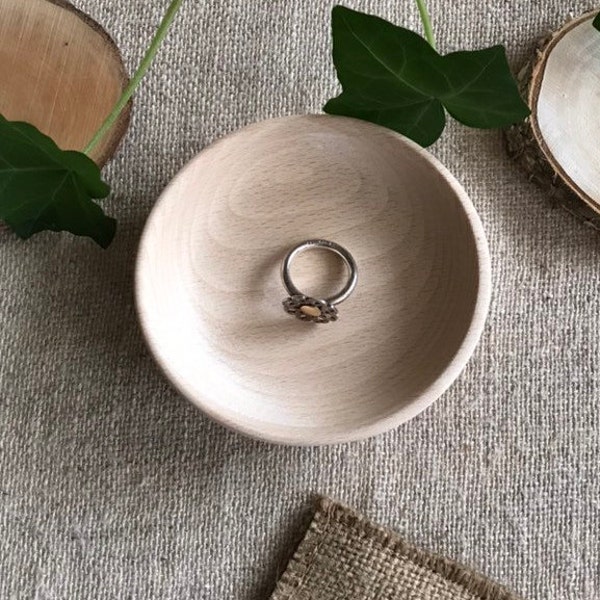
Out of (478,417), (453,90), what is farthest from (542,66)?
(478,417)

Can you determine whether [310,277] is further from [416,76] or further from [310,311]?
[416,76]

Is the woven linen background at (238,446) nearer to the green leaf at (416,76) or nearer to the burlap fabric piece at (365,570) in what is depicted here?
the burlap fabric piece at (365,570)

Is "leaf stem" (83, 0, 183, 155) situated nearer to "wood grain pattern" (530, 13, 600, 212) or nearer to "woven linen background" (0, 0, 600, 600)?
"woven linen background" (0, 0, 600, 600)

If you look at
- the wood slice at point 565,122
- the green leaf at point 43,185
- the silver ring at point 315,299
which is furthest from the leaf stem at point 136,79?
the wood slice at point 565,122

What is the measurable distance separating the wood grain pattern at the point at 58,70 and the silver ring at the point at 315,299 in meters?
0.16

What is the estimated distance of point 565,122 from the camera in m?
0.68

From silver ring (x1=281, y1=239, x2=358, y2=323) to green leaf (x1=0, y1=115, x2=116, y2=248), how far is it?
0.14 meters

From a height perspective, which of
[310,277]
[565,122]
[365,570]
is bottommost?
[365,570]

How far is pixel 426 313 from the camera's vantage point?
0.65 meters

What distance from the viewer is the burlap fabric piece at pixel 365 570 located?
0.65m

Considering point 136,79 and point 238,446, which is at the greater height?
point 136,79

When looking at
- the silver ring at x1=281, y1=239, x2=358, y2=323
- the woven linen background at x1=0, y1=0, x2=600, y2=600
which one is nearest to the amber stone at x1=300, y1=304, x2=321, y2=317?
the silver ring at x1=281, y1=239, x2=358, y2=323

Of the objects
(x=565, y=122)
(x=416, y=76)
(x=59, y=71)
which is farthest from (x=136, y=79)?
(x=565, y=122)

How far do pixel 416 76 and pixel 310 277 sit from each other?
0.17 meters
